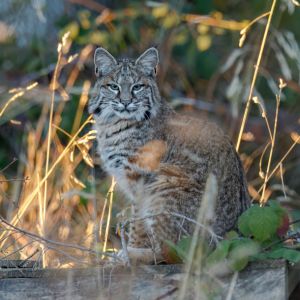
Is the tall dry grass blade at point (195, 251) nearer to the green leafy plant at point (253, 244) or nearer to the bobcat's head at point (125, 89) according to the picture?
the green leafy plant at point (253, 244)

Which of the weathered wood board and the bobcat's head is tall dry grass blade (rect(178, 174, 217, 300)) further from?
the bobcat's head

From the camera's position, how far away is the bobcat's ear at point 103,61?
22.5ft

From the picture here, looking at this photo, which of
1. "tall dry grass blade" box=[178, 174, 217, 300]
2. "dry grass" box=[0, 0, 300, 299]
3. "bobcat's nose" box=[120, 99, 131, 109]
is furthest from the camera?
"bobcat's nose" box=[120, 99, 131, 109]

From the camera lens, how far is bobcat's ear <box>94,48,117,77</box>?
6.85 m

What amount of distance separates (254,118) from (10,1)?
2679 millimetres

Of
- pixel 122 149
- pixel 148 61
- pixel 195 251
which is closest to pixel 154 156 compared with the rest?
pixel 122 149

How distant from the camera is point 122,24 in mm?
10625

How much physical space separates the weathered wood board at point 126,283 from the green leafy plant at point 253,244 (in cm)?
7

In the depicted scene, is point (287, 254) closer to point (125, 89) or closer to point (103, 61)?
point (125, 89)

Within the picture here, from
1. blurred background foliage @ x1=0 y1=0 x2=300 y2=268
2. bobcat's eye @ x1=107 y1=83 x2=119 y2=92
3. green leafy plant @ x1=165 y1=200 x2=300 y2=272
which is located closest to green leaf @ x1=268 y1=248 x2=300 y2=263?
green leafy plant @ x1=165 y1=200 x2=300 y2=272

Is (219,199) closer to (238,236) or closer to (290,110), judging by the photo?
(238,236)

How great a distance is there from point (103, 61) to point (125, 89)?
306 mm

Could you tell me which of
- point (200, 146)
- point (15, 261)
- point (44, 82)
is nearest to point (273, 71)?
point (44, 82)

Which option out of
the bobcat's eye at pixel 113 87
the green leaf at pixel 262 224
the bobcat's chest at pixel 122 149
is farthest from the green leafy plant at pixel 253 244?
the bobcat's eye at pixel 113 87
